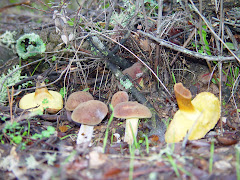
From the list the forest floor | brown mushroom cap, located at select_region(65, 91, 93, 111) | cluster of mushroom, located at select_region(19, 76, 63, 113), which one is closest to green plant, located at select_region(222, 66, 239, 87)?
the forest floor

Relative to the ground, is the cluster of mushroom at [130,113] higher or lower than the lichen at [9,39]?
lower

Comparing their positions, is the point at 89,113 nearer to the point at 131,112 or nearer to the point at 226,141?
the point at 131,112

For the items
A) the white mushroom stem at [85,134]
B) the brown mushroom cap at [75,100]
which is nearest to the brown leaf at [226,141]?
the white mushroom stem at [85,134]

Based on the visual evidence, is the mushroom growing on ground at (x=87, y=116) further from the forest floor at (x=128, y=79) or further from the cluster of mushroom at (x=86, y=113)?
the forest floor at (x=128, y=79)

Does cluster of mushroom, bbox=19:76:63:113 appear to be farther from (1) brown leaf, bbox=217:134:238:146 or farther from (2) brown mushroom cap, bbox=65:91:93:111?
(1) brown leaf, bbox=217:134:238:146

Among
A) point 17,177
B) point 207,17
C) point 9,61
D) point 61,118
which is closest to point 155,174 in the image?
point 17,177

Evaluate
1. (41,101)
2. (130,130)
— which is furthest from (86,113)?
(41,101)
